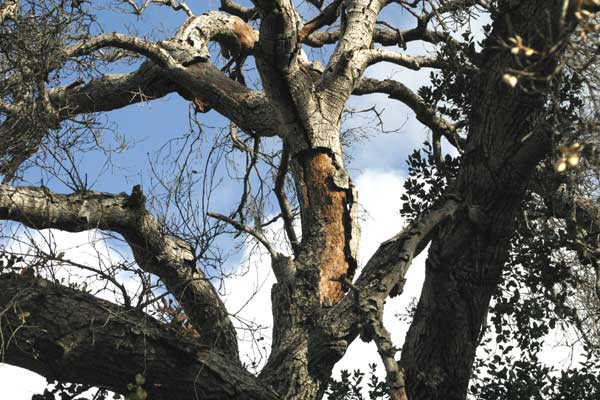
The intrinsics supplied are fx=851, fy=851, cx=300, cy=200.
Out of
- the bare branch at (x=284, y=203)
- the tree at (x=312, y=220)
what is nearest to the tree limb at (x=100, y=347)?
the tree at (x=312, y=220)

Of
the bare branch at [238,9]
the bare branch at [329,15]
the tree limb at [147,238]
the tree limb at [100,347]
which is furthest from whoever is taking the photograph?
the bare branch at [238,9]

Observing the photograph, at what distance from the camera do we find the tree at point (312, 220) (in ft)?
16.7

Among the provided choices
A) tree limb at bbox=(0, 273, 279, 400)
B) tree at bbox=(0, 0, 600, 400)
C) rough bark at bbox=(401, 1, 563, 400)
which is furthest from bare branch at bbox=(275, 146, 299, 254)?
tree limb at bbox=(0, 273, 279, 400)

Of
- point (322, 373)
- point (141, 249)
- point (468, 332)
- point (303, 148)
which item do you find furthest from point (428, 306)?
point (141, 249)

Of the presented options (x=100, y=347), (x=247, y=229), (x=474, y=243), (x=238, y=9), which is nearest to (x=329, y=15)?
(x=238, y=9)

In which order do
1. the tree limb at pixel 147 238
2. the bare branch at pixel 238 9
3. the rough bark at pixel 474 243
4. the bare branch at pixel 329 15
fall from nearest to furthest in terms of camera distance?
1. the rough bark at pixel 474 243
2. the tree limb at pixel 147 238
3. the bare branch at pixel 329 15
4. the bare branch at pixel 238 9

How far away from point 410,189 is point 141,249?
2.26 meters

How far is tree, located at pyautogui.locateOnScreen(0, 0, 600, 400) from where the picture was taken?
16.7ft

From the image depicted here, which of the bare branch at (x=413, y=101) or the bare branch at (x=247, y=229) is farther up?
the bare branch at (x=413, y=101)

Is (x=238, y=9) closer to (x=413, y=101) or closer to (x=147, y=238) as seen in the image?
(x=413, y=101)

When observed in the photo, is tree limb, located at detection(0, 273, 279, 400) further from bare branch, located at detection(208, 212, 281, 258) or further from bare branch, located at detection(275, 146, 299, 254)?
bare branch, located at detection(275, 146, 299, 254)

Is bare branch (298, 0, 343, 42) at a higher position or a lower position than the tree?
higher

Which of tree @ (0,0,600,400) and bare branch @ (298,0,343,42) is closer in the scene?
tree @ (0,0,600,400)

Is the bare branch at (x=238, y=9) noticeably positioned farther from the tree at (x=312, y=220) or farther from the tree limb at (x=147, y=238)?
the tree limb at (x=147, y=238)
